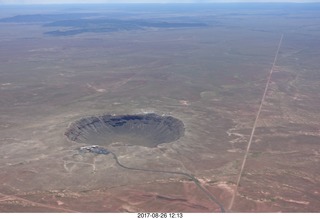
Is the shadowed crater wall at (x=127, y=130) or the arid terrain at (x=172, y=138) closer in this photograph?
the arid terrain at (x=172, y=138)

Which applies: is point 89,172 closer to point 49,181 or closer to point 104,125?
point 49,181

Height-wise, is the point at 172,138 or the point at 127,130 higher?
the point at 172,138

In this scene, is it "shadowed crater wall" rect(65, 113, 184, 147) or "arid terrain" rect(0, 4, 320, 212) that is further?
"shadowed crater wall" rect(65, 113, 184, 147)

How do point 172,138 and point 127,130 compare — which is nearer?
point 172,138
